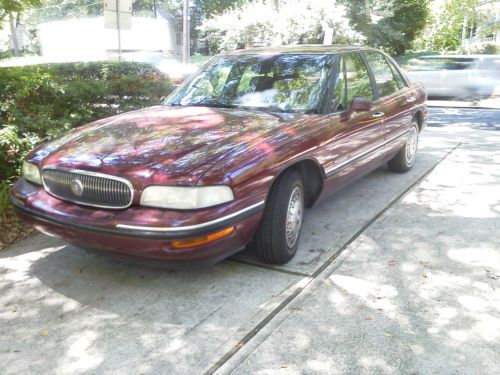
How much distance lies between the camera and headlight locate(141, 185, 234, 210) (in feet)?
10.1

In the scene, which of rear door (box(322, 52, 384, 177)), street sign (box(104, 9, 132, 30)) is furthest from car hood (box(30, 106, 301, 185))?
street sign (box(104, 9, 132, 30))

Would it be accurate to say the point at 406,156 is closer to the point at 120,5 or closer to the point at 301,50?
the point at 301,50

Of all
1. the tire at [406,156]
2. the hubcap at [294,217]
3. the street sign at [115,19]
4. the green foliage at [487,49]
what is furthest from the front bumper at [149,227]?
the green foliage at [487,49]

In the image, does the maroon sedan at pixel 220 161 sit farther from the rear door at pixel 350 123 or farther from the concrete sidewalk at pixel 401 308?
the concrete sidewalk at pixel 401 308

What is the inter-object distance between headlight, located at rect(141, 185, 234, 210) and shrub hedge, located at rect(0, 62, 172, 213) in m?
2.45

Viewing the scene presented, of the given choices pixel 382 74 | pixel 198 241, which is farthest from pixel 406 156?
pixel 198 241

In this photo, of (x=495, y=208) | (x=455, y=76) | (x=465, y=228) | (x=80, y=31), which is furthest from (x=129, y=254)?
(x=80, y=31)

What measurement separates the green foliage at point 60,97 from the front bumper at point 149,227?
1.89 m

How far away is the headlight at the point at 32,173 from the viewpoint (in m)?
3.68

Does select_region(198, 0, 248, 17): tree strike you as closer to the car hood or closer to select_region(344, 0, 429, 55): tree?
select_region(344, 0, 429, 55): tree

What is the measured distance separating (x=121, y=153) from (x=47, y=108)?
286 cm

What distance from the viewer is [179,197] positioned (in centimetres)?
308

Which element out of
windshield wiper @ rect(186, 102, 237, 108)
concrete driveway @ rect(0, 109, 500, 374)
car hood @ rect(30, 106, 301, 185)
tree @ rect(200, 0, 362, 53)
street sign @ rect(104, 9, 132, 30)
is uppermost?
tree @ rect(200, 0, 362, 53)

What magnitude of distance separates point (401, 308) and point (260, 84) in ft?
7.61
